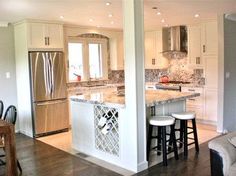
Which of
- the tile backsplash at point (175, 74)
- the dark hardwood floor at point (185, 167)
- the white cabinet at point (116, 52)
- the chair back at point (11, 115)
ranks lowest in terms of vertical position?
the dark hardwood floor at point (185, 167)

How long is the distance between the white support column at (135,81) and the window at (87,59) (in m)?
3.45

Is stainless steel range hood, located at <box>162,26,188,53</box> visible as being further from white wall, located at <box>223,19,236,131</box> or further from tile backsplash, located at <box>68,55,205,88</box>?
white wall, located at <box>223,19,236,131</box>

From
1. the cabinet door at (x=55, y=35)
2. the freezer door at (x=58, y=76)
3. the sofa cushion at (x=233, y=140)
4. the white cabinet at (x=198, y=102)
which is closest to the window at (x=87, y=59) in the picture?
the cabinet door at (x=55, y=35)

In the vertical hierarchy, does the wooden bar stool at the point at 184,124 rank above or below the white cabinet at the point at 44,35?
below

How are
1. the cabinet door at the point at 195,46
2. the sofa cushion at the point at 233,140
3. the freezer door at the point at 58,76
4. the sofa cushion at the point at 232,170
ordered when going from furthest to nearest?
the cabinet door at the point at 195,46
the freezer door at the point at 58,76
the sofa cushion at the point at 233,140
the sofa cushion at the point at 232,170

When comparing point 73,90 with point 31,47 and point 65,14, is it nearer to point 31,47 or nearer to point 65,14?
point 31,47

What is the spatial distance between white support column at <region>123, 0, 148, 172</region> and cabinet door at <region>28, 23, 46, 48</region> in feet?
8.70

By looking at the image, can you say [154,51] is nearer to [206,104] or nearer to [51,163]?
[206,104]

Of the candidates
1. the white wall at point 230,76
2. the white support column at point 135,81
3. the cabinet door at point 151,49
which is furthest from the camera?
the cabinet door at point 151,49

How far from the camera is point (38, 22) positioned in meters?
5.64

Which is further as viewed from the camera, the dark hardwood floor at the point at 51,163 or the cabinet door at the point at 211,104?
the cabinet door at the point at 211,104

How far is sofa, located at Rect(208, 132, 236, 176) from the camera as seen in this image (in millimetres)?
2729

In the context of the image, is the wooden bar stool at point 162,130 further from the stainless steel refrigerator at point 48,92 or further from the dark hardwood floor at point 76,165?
the stainless steel refrigerator at point 48,92

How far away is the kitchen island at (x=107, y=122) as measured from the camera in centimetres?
392
